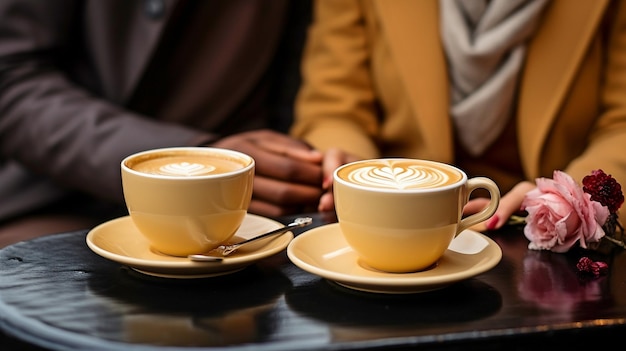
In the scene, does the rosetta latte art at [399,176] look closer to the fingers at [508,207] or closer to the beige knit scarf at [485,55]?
the fingers at [508,207]

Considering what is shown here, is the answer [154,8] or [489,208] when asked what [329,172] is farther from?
[154,8]

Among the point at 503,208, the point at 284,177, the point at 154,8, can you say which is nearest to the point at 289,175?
the point at 284,177

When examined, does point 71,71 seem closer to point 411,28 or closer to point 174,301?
point 411,28

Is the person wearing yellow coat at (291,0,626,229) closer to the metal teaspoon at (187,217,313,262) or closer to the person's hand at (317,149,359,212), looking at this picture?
the person's hand at (317,149,359,212)

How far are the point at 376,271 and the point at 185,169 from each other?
7.5 inches

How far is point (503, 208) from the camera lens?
898mm

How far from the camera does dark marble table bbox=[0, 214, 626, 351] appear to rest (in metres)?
0.61

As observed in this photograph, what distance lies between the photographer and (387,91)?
1352 mm

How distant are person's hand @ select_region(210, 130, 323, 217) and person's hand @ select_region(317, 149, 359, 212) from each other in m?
0.02

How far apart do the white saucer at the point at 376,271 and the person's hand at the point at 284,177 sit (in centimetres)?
27

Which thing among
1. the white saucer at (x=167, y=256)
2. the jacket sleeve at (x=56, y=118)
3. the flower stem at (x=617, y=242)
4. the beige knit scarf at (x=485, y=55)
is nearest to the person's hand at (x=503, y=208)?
the flower stem at (x=617, y=242)

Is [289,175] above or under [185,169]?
under

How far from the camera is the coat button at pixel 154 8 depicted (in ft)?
4.26

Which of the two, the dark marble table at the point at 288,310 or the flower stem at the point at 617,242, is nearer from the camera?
the dark marble table at the point at 288,310
